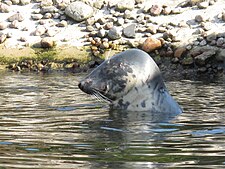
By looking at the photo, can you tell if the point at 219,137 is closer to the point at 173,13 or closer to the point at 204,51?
the point at 204,51

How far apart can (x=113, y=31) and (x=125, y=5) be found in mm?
1820

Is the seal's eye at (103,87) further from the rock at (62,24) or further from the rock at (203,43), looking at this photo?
the rock at (62,24)

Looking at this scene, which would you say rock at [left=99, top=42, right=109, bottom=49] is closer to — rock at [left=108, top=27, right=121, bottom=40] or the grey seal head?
rock at [left=108, top=27, right=121, bottom=40]

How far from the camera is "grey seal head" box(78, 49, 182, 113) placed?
8.66m

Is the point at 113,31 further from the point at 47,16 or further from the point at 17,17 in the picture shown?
the point at 17,17

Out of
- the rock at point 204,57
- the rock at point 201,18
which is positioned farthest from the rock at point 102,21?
the rock at point 204,57

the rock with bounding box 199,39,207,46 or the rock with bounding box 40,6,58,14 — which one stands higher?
the rock with bounding box 40,6,58,14

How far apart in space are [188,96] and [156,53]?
5461 mm

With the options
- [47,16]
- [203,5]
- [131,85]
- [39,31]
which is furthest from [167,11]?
Answer: [131,85]

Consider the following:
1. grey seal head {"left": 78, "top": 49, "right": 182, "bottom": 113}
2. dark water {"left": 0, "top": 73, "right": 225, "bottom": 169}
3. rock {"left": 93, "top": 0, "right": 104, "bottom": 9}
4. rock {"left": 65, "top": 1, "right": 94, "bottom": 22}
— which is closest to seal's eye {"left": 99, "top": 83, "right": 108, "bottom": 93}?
grey seal head {"left": 78, "top": 49, "right": 182, "bottom": 113}

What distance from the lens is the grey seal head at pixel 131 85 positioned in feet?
28.4

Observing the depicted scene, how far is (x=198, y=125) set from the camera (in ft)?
23.5

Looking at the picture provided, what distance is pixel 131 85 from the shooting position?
8.70 m

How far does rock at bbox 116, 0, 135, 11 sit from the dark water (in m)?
7.72
